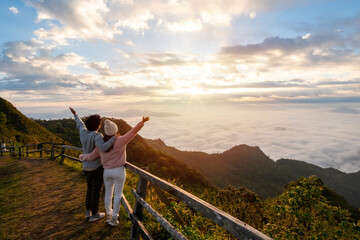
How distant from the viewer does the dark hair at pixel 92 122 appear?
5.09 meters

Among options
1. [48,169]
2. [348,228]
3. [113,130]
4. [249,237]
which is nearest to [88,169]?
[113,130]

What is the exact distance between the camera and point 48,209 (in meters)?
7.00

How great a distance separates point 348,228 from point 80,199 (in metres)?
8.31

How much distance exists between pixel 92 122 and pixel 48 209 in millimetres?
4308

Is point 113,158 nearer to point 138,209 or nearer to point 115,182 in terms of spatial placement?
point 115,182

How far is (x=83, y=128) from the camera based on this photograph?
17.8 feet

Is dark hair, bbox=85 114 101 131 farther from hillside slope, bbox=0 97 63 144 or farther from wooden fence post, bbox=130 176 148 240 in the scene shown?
hillside slope, bbox=0 97 63 144

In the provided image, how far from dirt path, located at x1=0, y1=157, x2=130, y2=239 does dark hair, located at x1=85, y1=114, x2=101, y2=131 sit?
2760 millimetres

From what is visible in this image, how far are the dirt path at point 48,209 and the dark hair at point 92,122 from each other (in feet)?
9.06

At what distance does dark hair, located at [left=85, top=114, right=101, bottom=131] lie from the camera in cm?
509

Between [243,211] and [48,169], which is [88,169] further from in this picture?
[48,169]

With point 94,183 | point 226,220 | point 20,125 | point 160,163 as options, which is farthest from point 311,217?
point 20,125

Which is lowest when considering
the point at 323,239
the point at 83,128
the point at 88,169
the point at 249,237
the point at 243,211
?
the point at 243,211

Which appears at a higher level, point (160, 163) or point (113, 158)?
point (113, 158)
